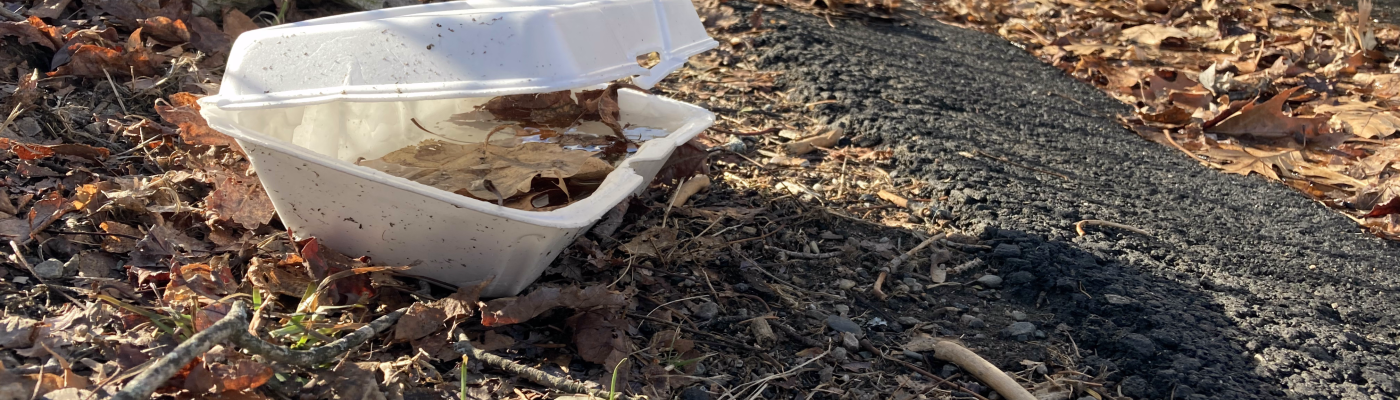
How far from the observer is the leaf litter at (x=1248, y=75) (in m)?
3.10

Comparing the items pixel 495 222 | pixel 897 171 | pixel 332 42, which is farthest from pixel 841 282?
pixel 332 42

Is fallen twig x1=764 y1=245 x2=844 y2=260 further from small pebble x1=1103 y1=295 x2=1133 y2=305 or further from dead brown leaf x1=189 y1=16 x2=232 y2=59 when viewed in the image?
dead brown leaf x1=189 y1=16 x2=232 y2=59

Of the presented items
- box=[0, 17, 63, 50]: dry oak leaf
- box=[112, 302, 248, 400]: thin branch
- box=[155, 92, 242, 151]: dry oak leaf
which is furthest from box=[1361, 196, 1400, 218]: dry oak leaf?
box=[0, 17, 63, 50]: dry oak leaf

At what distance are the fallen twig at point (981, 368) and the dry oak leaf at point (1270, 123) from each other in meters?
2.18

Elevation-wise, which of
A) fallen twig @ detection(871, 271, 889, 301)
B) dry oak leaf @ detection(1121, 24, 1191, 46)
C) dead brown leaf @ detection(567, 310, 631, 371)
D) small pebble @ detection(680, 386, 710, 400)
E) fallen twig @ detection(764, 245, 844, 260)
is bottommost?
dry oak leaf @ detection(1121, 24, 1191, 46)

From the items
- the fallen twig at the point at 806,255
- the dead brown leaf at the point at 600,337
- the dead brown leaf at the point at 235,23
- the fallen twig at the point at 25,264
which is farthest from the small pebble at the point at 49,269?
the fallen twig at the point at 806,255

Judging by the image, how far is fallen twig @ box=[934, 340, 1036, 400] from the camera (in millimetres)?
1767

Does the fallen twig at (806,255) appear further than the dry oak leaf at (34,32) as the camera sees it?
No

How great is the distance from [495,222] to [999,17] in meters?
4.15

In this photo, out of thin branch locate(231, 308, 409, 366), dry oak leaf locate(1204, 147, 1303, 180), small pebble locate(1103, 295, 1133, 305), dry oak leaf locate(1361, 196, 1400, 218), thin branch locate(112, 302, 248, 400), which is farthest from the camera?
dry oak leaf locate(1204, 147, 1303, 180)

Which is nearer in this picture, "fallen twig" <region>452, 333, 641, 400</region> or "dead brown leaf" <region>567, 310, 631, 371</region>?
"fallen twig" <region>452, 333, 641, 400</region>

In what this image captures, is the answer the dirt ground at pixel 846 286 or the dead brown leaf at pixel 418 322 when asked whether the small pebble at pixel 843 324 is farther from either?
the dead brown leaf at pixel 418 322

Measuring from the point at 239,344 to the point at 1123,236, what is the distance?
2.23 m

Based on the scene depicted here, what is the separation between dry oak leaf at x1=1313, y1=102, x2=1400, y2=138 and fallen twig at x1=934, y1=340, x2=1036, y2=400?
8.45 feet
